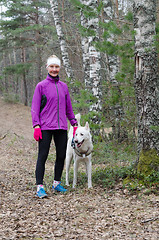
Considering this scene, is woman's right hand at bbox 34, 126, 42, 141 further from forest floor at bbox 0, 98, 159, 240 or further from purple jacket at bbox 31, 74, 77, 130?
forest floor at bbox 0, 98, 159, 240

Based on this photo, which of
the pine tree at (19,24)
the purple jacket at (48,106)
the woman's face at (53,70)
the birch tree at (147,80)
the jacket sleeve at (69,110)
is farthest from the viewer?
the pine tree at (19,24)

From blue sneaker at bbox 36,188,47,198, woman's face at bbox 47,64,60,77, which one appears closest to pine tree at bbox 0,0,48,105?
woman's face at bbox 47,64,60,77

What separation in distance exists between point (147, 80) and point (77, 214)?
243cm

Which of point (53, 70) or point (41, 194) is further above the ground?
point (53, 70)

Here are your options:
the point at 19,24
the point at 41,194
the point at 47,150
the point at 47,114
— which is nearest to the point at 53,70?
the point at 47,114

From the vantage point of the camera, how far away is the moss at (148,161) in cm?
440

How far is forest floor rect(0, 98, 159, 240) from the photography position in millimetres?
3023

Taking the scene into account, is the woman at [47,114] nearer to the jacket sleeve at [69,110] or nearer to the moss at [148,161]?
the jacket sleeve at [69,110]

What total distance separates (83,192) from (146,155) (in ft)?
4.29

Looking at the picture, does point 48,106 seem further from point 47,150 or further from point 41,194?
point 41,194

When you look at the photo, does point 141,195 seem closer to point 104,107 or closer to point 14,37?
point 104,107

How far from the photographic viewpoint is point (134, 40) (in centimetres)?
457

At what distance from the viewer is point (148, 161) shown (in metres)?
4.44

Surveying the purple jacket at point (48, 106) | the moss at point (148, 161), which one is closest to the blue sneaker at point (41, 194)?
the purple jacket at point (48, 106)
